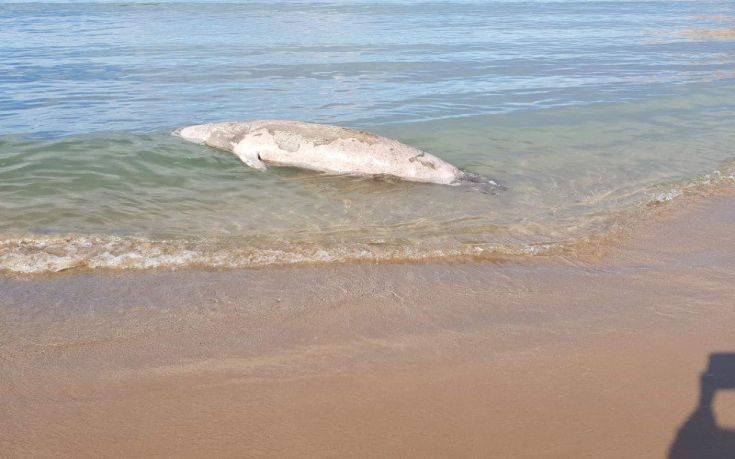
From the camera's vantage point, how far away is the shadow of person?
302 cm

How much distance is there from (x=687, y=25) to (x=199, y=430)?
2929cm

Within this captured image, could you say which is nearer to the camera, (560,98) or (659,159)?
(659,159)

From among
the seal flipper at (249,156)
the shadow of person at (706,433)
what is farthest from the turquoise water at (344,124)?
the shadow of person at (706,433)

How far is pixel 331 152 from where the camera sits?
7.93m

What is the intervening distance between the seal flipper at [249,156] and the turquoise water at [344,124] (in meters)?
0.13

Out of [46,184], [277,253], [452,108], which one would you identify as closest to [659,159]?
[452,108]

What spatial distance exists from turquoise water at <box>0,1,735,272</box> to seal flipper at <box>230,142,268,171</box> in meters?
0.13

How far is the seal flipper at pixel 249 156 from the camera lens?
26.5 feet

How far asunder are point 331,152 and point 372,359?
442cm

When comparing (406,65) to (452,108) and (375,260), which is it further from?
(375,260)

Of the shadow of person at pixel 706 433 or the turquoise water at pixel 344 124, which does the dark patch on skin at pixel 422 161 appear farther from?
the shadow of person at pixel 706 433

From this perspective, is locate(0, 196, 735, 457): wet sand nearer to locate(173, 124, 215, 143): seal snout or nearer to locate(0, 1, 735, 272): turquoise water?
locate(0, 1, 735, 272): turquoise water

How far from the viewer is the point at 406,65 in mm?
16078

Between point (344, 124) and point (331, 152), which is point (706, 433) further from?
point (344, 124)
